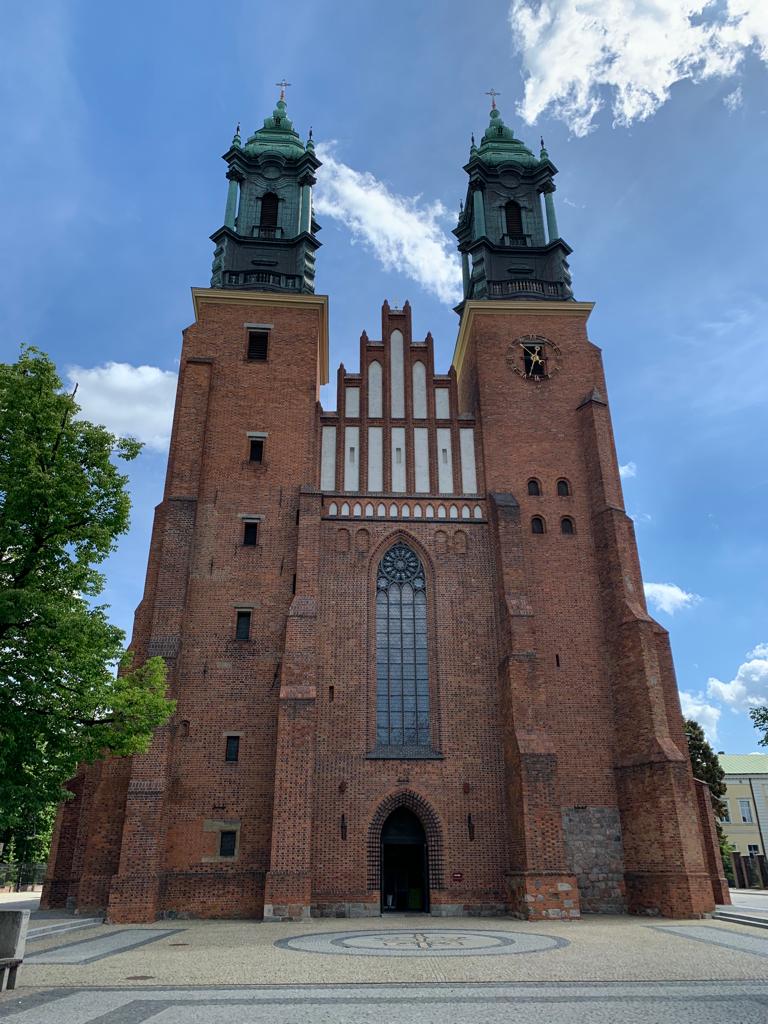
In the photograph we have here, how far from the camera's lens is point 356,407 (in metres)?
25.9

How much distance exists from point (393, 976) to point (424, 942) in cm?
437

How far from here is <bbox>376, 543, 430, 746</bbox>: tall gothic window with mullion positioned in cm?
2150

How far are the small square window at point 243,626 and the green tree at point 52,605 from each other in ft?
27.0

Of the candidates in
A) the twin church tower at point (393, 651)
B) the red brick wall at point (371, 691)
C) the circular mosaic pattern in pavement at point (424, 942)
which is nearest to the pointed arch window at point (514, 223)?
the twin church tower at point (393, 651)

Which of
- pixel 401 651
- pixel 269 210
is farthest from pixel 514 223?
pixel 401 651

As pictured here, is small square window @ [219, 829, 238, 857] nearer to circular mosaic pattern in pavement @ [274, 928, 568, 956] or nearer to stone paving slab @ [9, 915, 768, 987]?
stone paving slab @ [9, 915, 768, 987]

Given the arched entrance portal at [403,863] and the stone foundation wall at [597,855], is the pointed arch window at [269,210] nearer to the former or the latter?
the arched entrance portal at [403,863]

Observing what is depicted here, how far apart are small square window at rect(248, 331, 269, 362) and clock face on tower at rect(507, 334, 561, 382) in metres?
9.12

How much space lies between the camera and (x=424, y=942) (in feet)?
45.5

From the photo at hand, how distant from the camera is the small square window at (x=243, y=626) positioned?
2203 cm

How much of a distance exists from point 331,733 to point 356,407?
11.3 m

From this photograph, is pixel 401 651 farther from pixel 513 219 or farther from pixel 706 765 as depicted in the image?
pixel 706 765

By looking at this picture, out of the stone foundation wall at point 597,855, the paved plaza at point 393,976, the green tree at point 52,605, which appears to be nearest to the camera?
the paved plaza at point 393,976

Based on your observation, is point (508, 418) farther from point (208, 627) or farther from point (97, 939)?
point (97, 939)
